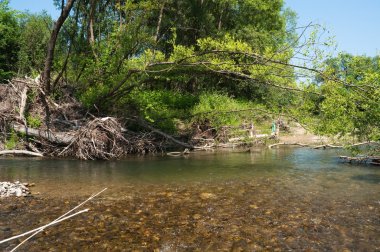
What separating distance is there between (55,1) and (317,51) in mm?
18718

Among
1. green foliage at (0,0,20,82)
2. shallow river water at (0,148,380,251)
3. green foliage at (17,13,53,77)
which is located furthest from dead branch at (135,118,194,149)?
green foliage at (0,0,20,82)

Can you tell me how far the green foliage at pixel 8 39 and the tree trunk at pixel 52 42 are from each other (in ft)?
49.8

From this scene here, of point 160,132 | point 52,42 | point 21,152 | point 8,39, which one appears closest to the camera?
point 21,152

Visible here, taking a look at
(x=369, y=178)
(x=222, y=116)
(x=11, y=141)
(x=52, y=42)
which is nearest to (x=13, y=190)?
(x=11, y=141)

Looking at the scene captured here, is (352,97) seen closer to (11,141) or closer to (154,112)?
(154,112)

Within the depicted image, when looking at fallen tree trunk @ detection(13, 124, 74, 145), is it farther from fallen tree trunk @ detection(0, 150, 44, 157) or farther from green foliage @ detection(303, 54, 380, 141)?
green foliage @ detection(303, 54, 380, 141)

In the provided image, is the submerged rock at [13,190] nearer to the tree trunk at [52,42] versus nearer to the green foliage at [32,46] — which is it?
the tree trunk at [52,42]

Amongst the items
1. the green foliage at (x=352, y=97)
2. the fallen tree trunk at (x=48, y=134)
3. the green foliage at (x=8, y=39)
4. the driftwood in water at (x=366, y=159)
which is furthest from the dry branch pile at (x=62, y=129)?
the green foliage at (x=8, y=39)

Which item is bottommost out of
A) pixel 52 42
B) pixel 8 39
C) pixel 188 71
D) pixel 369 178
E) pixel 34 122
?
pixel 369 178

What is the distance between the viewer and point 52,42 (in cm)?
1525

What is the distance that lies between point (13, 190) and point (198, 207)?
14.3ft

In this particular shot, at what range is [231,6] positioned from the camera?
32750mm

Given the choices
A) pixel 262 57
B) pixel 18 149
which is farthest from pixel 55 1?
pixel 262 57

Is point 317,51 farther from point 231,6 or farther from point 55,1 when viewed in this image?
point 231,6
